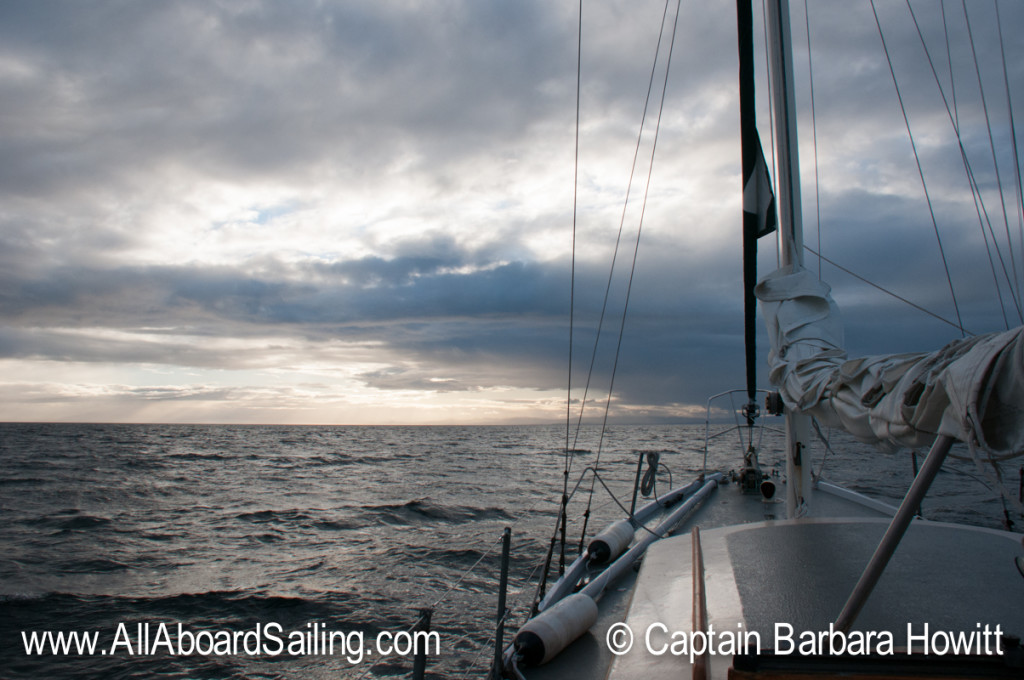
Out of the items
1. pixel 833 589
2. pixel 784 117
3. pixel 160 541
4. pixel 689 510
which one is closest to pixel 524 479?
pixel 160 541

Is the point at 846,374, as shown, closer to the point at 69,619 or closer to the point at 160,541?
the point at 69,619

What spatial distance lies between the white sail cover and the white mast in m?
1.30

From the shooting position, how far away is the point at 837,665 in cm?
183

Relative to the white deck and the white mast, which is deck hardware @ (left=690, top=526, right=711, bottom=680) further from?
the white mast

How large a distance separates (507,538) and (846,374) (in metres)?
2.34

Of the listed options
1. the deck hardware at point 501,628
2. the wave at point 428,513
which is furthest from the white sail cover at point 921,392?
the wave at point 428,513

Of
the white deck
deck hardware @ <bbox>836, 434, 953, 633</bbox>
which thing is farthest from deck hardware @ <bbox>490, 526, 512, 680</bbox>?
deck hardware @ <bbox>836, 434, 953, 633</bbox>

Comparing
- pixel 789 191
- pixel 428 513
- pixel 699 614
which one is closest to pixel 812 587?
pixel 699 614

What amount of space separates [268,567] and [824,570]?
35.9ft

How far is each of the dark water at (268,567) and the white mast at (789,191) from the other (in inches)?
125

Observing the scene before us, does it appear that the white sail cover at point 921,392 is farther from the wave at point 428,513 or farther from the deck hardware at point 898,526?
the wave at point 428,513

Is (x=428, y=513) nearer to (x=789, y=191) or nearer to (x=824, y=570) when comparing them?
(x=789, y=191)

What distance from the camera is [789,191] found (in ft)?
Result: 19.0

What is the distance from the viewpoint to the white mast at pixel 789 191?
5531 millimetres
